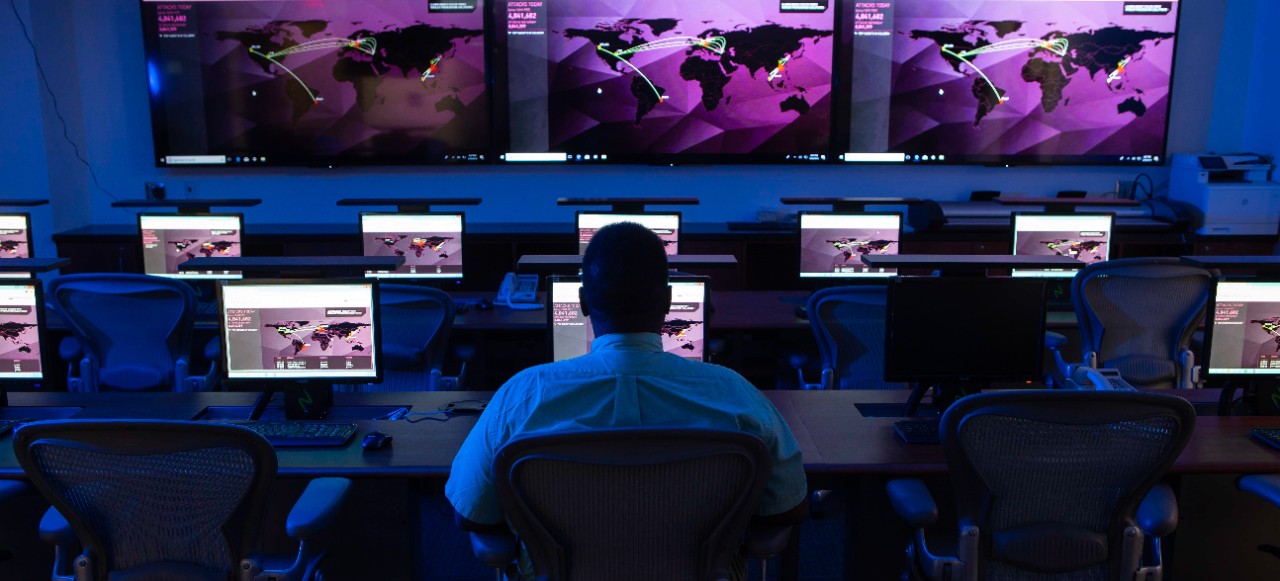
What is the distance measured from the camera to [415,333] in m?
3.71

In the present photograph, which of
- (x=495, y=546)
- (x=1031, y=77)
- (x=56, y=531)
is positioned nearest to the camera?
(x=495, y=546)

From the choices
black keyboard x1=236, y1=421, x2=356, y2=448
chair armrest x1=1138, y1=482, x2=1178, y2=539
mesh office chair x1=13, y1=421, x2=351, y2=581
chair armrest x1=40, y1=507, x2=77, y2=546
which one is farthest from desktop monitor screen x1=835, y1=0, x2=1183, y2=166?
chair armrest x1=40, y1=507, x2=77, y2=546

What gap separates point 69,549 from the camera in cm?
225

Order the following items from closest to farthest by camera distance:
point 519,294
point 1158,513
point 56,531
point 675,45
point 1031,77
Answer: point 56,531, point 1158,513, point 519,294, point 675,45, point 1031,77

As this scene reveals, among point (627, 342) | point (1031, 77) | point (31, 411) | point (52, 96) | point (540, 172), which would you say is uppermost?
point (1031, 77)

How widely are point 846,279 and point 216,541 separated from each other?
12.0 feet

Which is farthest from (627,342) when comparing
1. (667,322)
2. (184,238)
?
(184,238)

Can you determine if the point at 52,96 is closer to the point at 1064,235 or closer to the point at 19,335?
the point at 19,335

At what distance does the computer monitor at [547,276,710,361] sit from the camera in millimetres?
3201

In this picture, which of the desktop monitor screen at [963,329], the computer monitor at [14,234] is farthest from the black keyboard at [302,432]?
the computer monitor at [14,234]

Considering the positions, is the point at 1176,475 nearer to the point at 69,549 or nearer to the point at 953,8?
the point at 69,549

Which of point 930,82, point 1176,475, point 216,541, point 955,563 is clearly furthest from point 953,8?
point 216,541

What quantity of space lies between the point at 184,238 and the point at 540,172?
2341mm

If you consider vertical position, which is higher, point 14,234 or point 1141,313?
point 14,234
